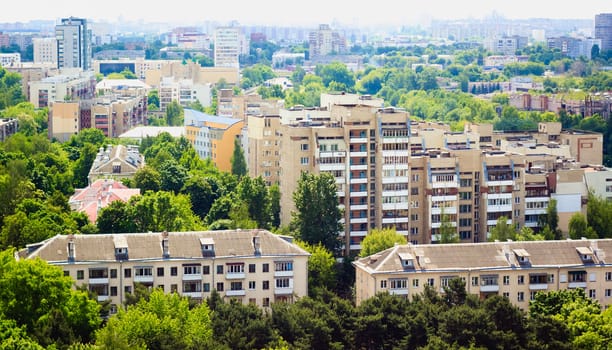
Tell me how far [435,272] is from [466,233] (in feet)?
25.1

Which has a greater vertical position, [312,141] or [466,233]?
[312,141]

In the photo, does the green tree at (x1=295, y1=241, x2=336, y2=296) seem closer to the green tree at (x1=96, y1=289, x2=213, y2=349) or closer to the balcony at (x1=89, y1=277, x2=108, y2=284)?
the balcony at (x1=89, y1=277, x2=108, y2=284)

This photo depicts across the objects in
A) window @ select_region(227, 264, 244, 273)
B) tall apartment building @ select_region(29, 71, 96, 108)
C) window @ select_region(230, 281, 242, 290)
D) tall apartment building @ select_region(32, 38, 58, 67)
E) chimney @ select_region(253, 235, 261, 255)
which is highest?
tall apartment building @ select_region(32, 38, 58, 67)

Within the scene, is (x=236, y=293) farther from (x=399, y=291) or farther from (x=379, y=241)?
(x=379, y=241)

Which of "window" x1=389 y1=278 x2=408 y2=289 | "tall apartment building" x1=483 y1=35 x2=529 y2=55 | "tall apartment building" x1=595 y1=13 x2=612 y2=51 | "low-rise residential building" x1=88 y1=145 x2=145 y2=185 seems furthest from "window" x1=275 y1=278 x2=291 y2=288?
"tall apartment building" x1=483 y1=35 x2=529 y2=55

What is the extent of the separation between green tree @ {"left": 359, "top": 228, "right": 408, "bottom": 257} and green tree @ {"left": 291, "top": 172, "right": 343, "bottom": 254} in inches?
38.9

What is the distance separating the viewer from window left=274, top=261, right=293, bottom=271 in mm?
32438

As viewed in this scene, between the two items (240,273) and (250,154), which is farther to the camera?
(250,154)

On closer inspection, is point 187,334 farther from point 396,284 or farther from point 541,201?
point 541,201

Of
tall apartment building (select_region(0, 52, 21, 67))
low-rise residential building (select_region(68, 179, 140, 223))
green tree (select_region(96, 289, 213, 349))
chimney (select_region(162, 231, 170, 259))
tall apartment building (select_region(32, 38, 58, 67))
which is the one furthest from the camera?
tall apartment building (select_region(0, 52, 21, 67))

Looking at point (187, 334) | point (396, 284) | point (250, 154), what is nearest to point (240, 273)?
point (396, 284)

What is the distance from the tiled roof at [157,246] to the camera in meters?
31.3

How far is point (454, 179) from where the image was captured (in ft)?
130

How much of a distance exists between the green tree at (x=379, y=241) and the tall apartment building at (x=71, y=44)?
2912 inches
